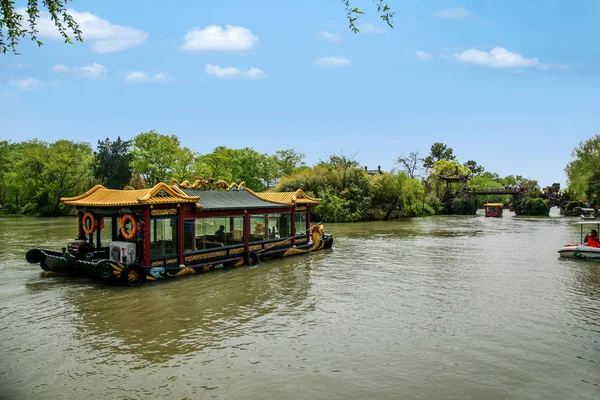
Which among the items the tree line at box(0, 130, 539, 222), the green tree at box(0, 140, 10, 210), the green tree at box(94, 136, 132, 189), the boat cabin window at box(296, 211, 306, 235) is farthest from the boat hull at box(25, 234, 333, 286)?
the green tree at box(0, 140, 10, 210)

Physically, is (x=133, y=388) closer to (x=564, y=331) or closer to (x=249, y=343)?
(x=249, y=343)

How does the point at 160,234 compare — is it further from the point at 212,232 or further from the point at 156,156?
the point at 156,156

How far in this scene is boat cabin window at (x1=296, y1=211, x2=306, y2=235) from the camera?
2170cm

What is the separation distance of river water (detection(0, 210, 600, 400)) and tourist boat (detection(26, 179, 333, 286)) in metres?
0.57

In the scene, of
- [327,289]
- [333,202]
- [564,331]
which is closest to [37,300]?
[327,289]

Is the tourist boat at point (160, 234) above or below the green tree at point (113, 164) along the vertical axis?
below

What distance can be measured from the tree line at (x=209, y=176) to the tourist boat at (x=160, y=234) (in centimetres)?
2717

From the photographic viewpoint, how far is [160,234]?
15.1 m

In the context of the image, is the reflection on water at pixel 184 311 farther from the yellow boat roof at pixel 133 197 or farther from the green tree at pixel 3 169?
the green tree at pixel 3 169

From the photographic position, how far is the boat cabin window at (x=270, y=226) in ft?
63.6

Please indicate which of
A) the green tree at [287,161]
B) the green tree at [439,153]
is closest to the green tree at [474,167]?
the green tree at [439,153]

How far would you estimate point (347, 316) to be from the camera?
11.4m

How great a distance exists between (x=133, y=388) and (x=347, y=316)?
549 centimetres

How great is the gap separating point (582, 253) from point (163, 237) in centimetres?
1679
